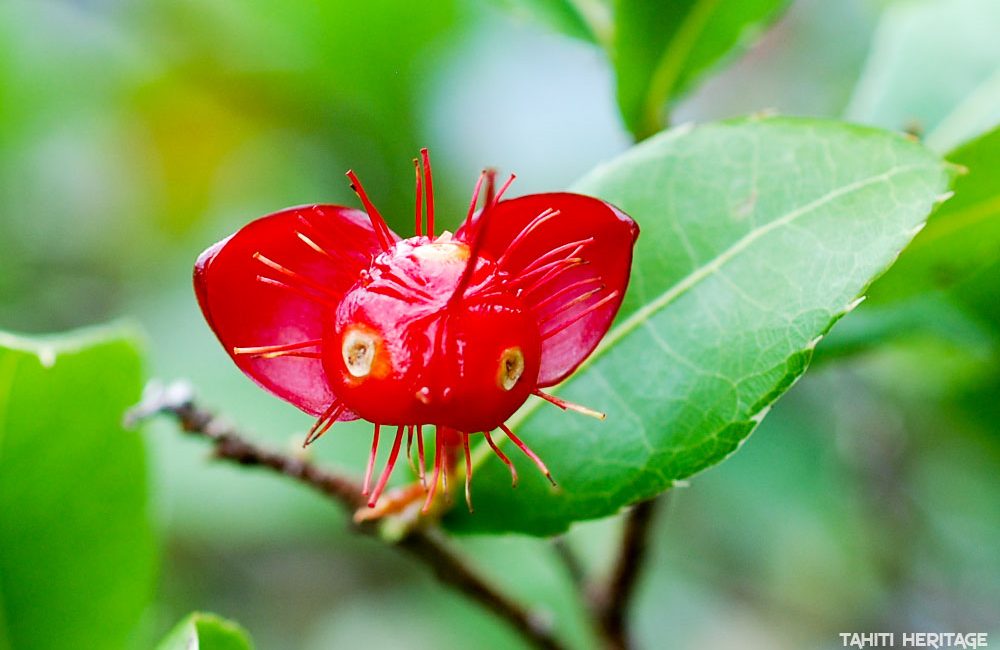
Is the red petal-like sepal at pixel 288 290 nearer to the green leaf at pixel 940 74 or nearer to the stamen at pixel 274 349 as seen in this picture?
the stamen at pixel 274 349

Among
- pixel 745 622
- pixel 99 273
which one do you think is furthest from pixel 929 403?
pixel 99 273

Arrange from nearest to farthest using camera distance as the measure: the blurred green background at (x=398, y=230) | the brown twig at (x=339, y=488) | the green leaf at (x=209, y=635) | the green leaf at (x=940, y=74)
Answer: the green leaf at (x=209, y=635)
the brown twig at (x=339, y=488)
the green leaf at (x=940, y=74)
the blurred green background at (x=398, y=230)

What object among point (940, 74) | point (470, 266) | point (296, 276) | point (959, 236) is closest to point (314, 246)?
point (296, 276)

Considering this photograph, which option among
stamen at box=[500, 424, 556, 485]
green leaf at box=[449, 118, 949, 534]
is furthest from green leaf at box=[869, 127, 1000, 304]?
stamen at box=[500, 424, 556, 485]

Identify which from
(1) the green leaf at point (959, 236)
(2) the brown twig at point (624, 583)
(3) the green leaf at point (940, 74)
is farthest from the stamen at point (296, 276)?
(3) the green leaf at point (940, 74)

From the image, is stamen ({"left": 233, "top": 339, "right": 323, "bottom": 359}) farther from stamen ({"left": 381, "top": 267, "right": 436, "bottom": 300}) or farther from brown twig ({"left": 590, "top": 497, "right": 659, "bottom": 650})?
brown twig ({"left": 590, "top": 497, "right": 659, "bottom": 650})

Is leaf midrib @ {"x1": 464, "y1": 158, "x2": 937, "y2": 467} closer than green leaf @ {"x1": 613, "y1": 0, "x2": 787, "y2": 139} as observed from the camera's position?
Yes
